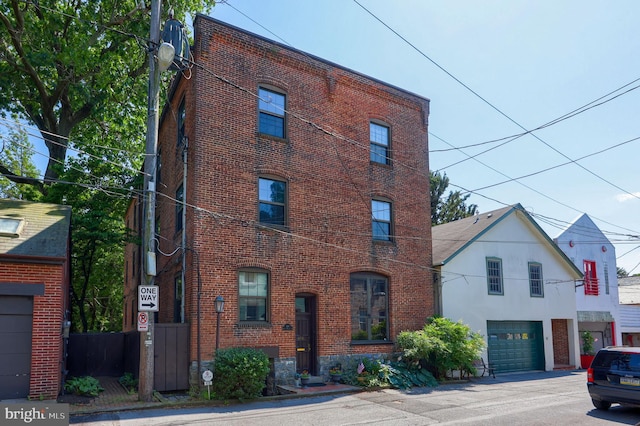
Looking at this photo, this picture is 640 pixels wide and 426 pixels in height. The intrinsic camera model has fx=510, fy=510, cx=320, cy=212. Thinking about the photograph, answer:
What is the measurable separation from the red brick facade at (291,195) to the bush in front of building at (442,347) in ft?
2.65

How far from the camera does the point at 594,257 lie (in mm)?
28281

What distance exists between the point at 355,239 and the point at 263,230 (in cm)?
367

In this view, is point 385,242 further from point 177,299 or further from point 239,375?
point 239,375

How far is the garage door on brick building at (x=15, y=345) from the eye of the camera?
1134 cm

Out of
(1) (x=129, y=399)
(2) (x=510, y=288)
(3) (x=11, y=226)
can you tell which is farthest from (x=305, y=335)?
(2) (x=510, y=288)

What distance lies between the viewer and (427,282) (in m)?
19.6

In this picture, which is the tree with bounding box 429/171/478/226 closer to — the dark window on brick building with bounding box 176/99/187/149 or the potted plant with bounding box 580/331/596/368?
the potted plant with bounding box 580/331/596/368

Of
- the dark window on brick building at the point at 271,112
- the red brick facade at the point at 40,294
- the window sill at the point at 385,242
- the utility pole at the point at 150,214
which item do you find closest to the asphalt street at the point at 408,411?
the utility pole at the point at 150,214

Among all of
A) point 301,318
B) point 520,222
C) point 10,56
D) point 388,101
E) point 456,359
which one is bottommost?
point 456,359

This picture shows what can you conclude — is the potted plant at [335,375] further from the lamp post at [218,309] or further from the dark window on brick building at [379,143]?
the dark window on brick building at [379,143]

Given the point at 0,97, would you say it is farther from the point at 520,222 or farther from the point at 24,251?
the point at 520,222

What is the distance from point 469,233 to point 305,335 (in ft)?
31.8

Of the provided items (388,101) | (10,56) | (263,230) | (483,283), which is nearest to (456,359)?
(483,283)

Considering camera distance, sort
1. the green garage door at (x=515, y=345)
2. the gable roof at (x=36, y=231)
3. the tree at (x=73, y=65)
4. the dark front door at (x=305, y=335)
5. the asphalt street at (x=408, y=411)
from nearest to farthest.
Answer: the asphalt street at (x=408, y=411), the gable roof at (x=36, y=231), the dark front door at (x=305, y=335), the tree at (x=73, y=65), the green garage door at (x=515, y=345)
